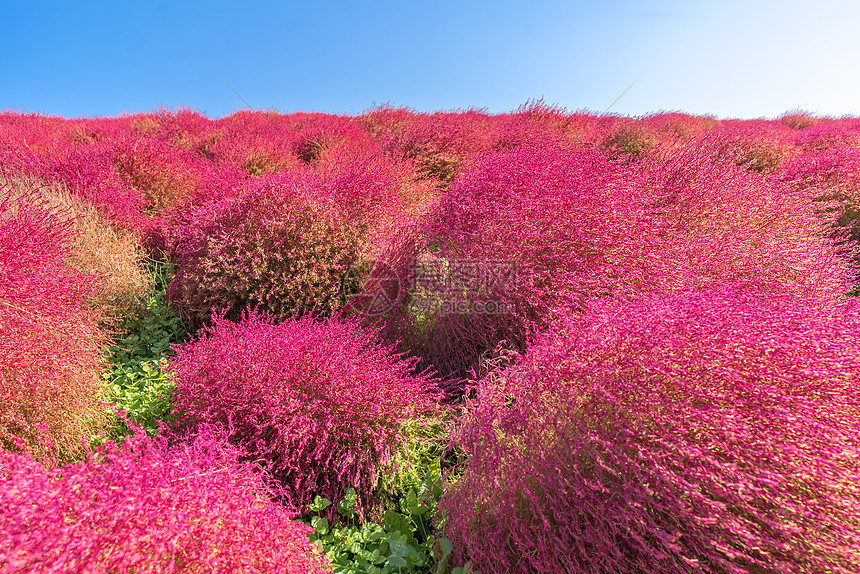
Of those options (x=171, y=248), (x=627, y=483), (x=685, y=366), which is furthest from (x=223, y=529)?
(x=171, y=248)

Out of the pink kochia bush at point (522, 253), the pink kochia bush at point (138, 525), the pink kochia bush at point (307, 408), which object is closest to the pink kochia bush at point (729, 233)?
the pink kochia bush at point (522, 253)

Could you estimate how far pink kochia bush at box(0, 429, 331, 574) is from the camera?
3.32ft

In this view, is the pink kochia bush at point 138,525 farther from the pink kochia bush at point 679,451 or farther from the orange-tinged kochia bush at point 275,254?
the orange-tinged kochia bush at point 275,254

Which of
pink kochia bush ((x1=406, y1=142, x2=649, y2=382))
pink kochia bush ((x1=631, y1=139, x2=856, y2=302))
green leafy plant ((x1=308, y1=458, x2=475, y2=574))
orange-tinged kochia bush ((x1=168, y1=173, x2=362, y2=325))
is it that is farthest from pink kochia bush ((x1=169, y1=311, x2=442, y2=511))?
pink kochia bush ((x1=631, y1=139, x2=856, y2=302))

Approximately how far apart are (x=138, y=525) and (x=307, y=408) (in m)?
0.95

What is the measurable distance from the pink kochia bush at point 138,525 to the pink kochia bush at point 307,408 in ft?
1.82

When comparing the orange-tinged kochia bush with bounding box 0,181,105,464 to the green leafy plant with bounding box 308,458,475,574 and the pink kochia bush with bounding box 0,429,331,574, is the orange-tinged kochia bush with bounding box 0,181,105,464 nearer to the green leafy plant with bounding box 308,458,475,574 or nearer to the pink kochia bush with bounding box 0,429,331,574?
the pink kochia bush with bounding box 0,429,331,574

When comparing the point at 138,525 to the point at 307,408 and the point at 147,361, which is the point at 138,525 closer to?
the point at 307,408

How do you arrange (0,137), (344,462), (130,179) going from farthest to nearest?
(0,137) < (130,179) < (344,462)

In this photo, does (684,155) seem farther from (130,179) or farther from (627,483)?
(130,179)

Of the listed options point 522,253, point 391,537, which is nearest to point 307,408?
point 391,537

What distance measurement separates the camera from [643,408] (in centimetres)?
135

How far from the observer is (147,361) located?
3.23m

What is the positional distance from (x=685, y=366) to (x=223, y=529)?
1.63 m
